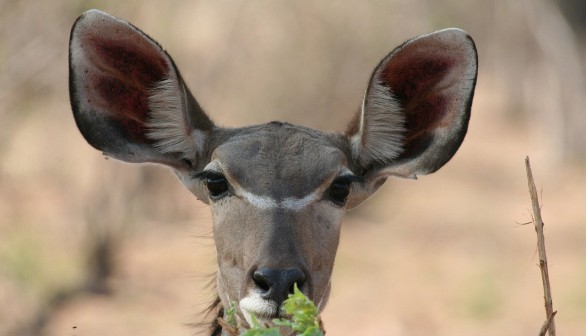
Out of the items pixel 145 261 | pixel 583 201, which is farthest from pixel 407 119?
pixel 583 201

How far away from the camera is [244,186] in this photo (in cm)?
677

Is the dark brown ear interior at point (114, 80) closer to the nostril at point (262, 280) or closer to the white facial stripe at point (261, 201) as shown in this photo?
the white facial stripe at point (261, 201)

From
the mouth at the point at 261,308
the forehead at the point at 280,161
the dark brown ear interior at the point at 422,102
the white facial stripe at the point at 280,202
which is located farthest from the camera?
the dark brown ear interior at the point at 422,102

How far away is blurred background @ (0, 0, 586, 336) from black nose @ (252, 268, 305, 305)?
33.9 feet

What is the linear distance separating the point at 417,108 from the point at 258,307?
1.92m

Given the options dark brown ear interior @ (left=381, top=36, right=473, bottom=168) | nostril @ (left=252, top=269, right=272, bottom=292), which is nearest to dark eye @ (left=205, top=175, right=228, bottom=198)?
Result: nostril @ (left=252, top=269, right=272, bottom=292)

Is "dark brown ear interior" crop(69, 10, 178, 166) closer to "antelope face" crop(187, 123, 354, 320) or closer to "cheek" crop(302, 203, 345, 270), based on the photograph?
"antelope face" crop(187, 123, 354, 320)

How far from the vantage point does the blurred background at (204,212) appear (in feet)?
61.4

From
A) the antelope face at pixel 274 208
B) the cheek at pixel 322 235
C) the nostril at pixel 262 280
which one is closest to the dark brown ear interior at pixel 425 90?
the antelope face at pixel 274 208

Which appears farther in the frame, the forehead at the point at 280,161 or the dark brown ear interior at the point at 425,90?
the dark brown ear interior at the point at 425,90

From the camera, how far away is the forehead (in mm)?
6715

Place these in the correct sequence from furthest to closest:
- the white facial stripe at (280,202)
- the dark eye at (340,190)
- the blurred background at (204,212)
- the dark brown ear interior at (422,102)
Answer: the blurred background at (204,212) → the dark brown ear interior at (422,102) → the dark eye at (340,190) → the white facial stripe at (280,202)

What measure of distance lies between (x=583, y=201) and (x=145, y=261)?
9485 mm

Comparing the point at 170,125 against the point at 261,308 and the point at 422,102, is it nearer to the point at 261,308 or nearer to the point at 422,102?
the point at 422,102
